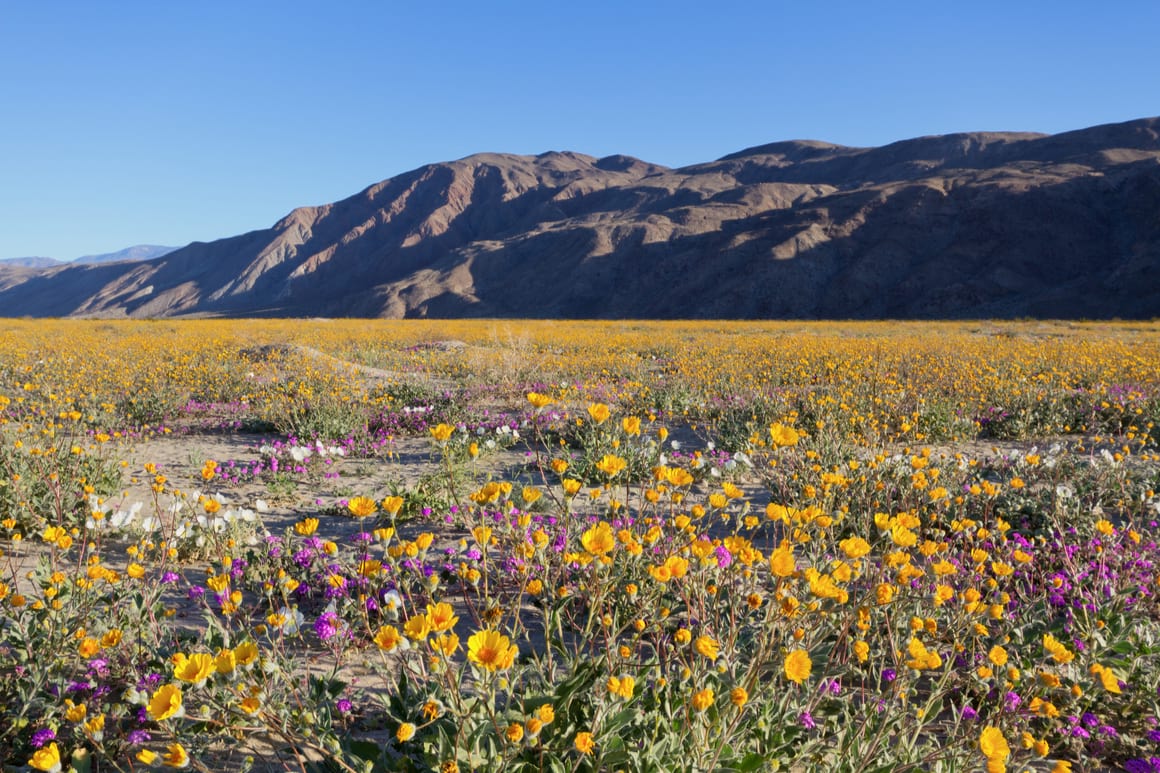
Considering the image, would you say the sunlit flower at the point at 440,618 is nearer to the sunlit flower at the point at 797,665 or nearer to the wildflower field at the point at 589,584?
the wildflower field at the point at 589,584

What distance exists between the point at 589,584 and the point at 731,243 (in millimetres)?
68252

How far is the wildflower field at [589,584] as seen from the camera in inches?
64.7

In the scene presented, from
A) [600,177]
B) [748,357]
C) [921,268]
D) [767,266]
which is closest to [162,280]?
[600,177]

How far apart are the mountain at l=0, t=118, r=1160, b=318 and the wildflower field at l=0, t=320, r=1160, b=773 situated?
173 feet

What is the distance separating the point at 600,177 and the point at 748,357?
113948 millimetres

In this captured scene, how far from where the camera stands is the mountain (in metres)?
53.2

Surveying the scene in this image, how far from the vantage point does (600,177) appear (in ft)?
390

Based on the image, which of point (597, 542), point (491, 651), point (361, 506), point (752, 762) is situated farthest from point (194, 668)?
point (752, 762)

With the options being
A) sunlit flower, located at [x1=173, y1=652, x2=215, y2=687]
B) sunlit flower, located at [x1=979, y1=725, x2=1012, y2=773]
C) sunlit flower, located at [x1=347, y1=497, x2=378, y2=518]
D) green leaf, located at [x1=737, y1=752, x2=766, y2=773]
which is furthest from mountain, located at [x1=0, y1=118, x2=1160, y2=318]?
sunlit flower, located at [x1=173, y1=652, x2=215, y2=687]

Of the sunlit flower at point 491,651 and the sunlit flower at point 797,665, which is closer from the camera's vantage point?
the sunlit flower at point 491,651

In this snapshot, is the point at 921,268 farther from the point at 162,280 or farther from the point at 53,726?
the point at 162,280

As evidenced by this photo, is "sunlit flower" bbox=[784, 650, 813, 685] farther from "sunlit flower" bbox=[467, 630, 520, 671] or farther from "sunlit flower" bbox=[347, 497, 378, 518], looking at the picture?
"sunlit flower" bbox=[347, 497, 378, 518]

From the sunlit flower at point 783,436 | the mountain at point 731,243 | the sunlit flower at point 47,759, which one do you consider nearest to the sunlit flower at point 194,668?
the sunlit flower at point 47,759

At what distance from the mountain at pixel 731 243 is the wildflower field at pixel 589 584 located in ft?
173
